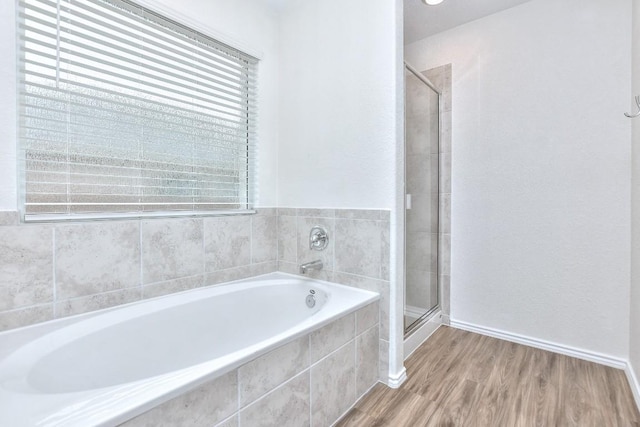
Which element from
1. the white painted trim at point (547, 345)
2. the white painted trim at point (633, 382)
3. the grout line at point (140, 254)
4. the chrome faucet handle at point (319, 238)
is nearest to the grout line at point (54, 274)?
the grout line at point (140, 254)

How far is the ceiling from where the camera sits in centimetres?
221

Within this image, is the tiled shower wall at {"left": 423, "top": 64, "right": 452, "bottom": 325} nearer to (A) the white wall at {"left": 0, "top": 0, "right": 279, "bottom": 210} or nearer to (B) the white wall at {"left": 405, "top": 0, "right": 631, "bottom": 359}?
(B) the white wall at {"left": 405, "top": 0, "right": 631, "bottom": 359}

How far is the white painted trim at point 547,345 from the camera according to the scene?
1.89m

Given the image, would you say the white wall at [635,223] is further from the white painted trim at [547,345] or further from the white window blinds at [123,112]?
the white window blinds at [123,112]

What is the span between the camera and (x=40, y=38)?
1.29m

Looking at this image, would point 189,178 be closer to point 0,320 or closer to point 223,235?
point 223,235

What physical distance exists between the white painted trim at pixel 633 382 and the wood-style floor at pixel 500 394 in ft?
0.08

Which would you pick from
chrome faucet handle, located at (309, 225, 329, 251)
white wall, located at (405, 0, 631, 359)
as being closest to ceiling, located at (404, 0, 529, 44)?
white wall, located at (405, 0, 631, 359)

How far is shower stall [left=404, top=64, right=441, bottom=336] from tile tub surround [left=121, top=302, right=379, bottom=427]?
1.78ft

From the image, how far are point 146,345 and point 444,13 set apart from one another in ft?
9.89

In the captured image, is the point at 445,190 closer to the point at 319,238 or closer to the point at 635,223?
the point at 635,223

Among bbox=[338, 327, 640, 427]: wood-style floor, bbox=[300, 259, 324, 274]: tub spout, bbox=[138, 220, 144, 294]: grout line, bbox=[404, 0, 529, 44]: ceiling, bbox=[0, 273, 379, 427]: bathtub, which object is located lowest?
bbox=[338, 327, 640, 427]: wood-style floor

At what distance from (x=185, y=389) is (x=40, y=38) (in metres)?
1.57

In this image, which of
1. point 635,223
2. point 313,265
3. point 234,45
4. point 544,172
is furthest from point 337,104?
point 635,223
